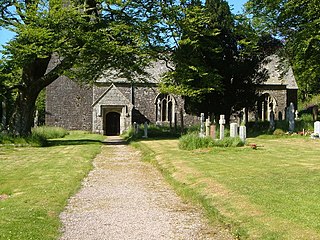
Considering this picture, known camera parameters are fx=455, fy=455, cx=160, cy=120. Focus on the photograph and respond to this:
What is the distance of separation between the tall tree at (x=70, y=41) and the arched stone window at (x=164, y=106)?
16632mm

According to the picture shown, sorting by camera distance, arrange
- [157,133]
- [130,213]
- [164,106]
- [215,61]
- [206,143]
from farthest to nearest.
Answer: [164,106], [157,133], [215,61], [206,143], [130,213]

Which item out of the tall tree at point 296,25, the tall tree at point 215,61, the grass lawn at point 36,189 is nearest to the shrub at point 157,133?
the tall tree at point 215,61

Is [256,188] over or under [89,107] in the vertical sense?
under

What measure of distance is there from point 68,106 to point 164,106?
30.0 ft

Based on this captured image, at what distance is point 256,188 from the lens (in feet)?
29.6

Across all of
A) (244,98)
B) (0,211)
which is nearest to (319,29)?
(244,98)

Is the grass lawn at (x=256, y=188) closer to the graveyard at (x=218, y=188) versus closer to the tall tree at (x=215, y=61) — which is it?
the graveyard at (x=218, y=188)

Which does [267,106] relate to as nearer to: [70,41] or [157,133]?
[157,133]

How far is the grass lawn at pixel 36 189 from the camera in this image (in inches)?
264

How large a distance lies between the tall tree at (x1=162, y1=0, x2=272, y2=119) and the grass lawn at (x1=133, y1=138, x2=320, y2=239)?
10.9 m

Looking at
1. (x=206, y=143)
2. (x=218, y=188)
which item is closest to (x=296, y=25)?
(x=206, y=143)

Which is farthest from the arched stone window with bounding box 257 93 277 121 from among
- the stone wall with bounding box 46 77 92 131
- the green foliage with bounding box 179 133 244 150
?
the green foliage with bounding box 179 133 244 150

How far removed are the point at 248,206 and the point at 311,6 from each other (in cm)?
2133

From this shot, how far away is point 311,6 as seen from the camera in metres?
26.0
